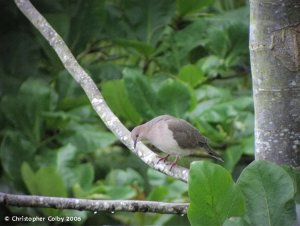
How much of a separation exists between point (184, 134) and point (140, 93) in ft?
2.21

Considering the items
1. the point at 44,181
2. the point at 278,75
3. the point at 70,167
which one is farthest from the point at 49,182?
the point at 278,75

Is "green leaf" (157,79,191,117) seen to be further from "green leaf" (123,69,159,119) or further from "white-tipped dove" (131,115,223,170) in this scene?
"white-tipped dove" (131,115,223,170)

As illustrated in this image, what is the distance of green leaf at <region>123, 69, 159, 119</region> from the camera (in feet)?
10.5

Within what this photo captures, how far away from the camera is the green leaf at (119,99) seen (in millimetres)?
3334

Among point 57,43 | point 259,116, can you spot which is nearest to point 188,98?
point 57,43

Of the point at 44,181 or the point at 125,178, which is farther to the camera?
the point at 125,178

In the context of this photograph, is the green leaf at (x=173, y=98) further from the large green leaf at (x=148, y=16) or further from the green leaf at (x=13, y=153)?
the green leaf at (x=13, y=153)

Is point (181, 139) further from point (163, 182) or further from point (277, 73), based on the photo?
point (277, 73)

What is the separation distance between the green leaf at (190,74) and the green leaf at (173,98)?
31cm

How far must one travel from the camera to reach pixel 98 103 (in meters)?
2.13

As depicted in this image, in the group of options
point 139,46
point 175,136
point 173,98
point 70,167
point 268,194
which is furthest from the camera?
point 139,46

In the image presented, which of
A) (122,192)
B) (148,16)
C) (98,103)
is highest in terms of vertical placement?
(148,16)

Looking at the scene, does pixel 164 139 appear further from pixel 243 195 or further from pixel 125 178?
pixel 243 195

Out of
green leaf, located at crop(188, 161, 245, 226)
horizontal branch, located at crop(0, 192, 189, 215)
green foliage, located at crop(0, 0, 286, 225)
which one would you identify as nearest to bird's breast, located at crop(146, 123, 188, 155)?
green foliage, located at crop(0, 0, 286, 225)
